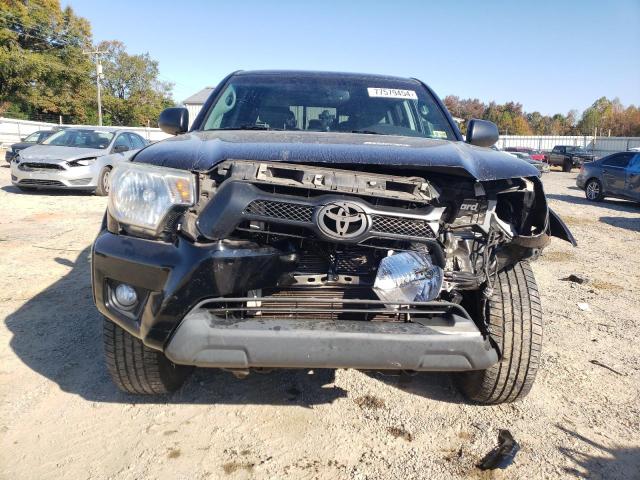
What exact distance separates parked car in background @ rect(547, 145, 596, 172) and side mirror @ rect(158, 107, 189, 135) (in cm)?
3183

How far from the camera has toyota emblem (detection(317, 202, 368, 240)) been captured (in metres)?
1.95

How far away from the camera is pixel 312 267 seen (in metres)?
2.21

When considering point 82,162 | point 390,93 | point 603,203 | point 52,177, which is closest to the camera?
point 390,93

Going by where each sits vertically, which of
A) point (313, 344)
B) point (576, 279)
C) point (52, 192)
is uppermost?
point (313, 344)

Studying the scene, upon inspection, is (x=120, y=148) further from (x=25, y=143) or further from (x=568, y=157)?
(x=568, y=157)

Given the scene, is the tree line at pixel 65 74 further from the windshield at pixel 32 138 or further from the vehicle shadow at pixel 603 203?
the vehicle shadow at pixel 603 203

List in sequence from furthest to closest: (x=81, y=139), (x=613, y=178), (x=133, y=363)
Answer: (x=613, y=178) → (x=81, y=139) → (x=133, y=363)

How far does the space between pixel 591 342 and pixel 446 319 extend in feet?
7.25

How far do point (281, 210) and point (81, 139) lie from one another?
11167 mm

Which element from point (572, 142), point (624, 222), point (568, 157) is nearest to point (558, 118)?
point (572, 142)

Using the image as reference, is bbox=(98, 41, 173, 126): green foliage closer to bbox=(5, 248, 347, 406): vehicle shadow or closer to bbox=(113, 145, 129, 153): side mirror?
bbox=(113, 145, 129, 153): side mirror

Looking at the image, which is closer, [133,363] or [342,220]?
[342,220]

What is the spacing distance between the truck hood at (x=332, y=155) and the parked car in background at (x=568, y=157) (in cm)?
3208

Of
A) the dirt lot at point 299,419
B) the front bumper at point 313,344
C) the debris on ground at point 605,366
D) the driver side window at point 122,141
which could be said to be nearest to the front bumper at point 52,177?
the driver side window at point 122,141
